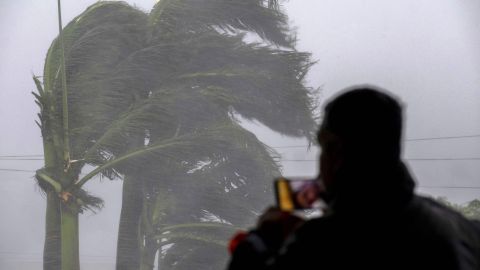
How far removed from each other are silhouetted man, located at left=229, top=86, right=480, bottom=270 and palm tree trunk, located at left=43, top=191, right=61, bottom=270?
329 centimetres

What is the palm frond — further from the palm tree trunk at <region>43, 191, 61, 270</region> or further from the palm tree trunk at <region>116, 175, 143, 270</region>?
the palm tree trunk at <region>43, 191, 61, 270</region>

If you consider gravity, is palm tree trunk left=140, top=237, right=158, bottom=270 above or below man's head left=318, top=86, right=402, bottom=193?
below

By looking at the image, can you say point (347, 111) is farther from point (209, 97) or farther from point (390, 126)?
point (209, 97)

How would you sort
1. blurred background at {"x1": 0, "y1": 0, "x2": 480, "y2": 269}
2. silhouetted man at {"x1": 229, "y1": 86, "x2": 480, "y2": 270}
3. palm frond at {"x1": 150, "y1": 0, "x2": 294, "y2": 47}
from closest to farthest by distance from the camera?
silhouetted man at {"x1": 229, "y1": 86, "x2": 480, "y2": 270}, blurred background at {"x1": 0, "y1": 0, "x2": 480, "y2": 269}, palm frond at {"x1": 150, "y1": 0, "x2": 294, "y2": 47}

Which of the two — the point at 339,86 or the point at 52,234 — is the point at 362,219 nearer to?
the point at 339,86

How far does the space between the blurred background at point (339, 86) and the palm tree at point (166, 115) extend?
0.07 meters

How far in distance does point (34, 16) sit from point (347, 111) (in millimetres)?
3488

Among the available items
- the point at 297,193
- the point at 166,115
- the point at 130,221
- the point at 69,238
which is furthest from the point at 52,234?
the point at 297,193

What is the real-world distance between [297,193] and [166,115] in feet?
10.4

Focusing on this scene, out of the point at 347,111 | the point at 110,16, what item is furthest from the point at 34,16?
the point at 347,111

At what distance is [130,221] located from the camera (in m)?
4.01

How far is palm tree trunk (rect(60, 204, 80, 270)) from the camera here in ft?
12.9

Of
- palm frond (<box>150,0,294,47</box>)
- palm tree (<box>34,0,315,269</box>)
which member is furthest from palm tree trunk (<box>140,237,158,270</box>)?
palm frond (<box>150,0,294,47</box>)

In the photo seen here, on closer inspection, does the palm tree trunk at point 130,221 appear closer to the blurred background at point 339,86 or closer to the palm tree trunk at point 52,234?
the blurred background at point 339,86
